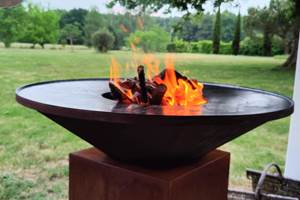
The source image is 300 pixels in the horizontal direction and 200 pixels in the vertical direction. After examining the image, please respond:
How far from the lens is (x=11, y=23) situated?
36.8ft

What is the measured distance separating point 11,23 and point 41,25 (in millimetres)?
1479

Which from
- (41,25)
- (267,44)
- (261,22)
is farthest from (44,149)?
(267,44)

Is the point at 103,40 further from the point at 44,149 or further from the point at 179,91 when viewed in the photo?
the point at 179,91

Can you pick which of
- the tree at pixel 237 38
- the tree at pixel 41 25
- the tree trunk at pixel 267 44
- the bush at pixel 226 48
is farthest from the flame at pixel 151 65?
the bush at pixel 226 48

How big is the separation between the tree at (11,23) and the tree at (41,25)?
0.37m

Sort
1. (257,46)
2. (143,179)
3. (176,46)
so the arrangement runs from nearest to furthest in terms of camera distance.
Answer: (143,179)
(176,46)
(257,46)

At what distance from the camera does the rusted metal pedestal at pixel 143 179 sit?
129cm

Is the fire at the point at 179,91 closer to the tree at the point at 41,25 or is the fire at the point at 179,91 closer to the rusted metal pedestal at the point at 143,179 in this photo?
the rusted metal pedestal at the point at 143,179

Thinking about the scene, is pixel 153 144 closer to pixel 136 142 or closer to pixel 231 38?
pixel 136 142

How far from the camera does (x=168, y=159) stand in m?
1.35

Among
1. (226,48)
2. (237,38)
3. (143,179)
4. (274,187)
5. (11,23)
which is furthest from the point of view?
(226,48)

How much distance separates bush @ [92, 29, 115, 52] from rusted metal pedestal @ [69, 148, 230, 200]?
6954mm

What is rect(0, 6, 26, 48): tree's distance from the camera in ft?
36.4

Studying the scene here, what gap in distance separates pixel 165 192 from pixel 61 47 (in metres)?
12.9
